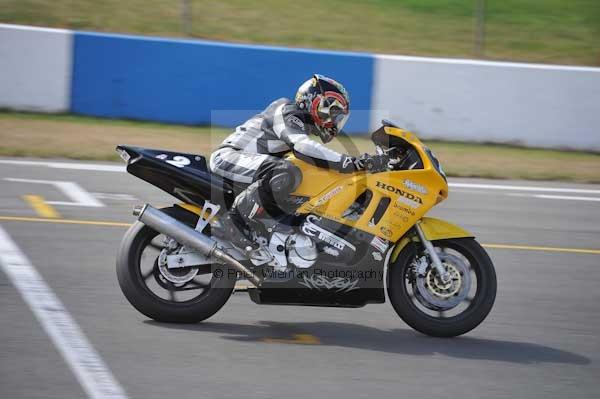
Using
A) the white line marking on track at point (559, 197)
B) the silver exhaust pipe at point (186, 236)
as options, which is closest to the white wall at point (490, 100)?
the white line marking on track at point (559, 197)

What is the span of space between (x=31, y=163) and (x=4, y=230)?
3.34m

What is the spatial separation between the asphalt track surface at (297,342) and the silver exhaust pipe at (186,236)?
1.62ft

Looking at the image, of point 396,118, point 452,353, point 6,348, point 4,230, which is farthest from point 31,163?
point 452,353

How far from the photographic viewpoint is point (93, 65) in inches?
557

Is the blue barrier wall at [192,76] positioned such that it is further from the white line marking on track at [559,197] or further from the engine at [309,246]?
the engine at [309,246]

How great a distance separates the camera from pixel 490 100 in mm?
14203

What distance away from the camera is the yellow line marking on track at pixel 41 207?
31.0ft

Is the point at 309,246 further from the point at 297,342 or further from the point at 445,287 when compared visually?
the point at 445,287

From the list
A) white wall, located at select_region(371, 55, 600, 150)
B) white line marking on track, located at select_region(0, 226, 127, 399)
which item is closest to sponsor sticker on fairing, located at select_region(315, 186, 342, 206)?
white line marking on track, located at select_region(0, 226, 127, 399)

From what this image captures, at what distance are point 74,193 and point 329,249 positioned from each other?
5069 mm

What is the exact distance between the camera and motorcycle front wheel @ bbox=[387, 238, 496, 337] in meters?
6.27

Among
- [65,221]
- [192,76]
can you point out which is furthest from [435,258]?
[192,76]

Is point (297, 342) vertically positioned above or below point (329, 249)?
below

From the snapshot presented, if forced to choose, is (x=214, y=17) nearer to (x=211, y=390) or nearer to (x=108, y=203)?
(x=108, y=203)
